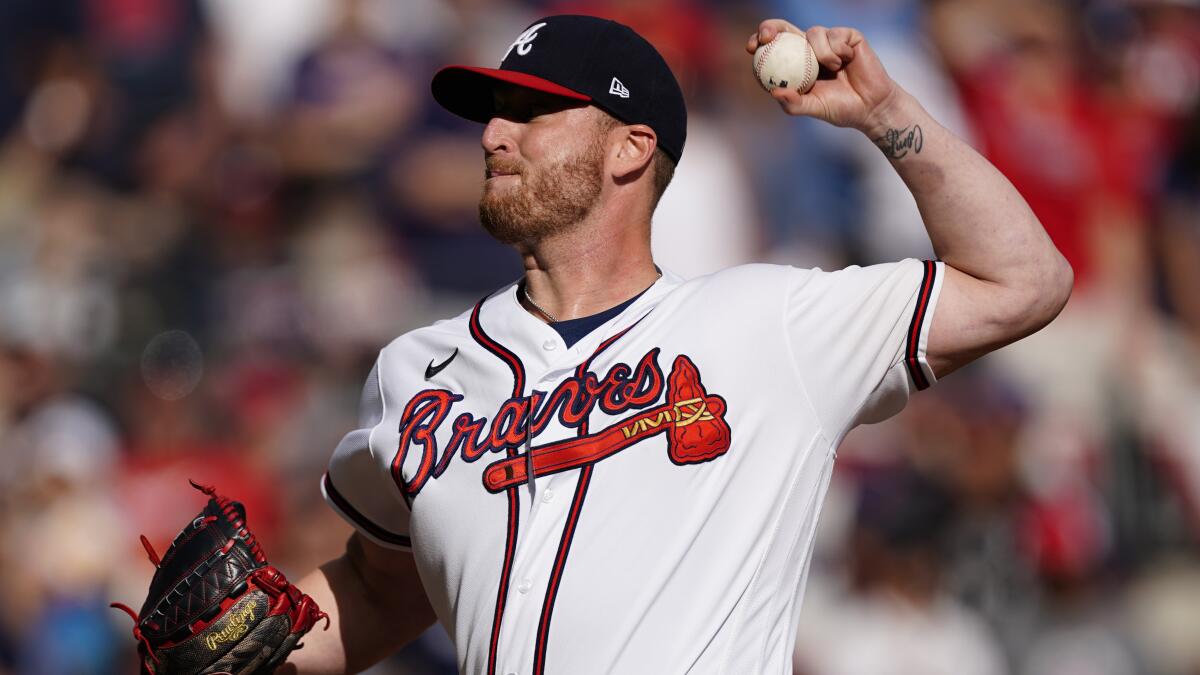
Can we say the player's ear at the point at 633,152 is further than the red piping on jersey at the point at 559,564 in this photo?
Yes

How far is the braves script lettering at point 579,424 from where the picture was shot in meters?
2.50

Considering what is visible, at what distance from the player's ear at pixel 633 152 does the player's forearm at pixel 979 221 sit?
573 millimetres

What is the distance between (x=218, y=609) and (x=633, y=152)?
3.96 ft

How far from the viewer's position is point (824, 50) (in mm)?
2615

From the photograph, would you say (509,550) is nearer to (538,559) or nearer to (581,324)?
(538,559)

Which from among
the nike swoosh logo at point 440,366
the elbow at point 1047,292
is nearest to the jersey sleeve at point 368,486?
the nike swoosh logo at point 440,366

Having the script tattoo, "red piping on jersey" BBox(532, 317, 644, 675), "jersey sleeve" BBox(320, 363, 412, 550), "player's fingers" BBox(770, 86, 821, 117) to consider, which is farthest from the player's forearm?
"jersey sleeve" BBox(320, 363, 412, 550)

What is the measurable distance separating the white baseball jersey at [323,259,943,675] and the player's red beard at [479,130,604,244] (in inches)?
10.1

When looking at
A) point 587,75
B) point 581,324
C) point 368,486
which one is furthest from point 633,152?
point 368,486

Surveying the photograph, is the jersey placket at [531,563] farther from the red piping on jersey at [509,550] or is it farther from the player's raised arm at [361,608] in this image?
the player's raised arm at [361,608]

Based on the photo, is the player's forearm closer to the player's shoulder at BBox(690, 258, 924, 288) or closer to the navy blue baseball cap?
the player's shoulder at BBox(690, 258, 924, 288)

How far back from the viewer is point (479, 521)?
2562mm

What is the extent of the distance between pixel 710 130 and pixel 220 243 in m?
2.39

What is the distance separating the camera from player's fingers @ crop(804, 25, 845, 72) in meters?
2.62
